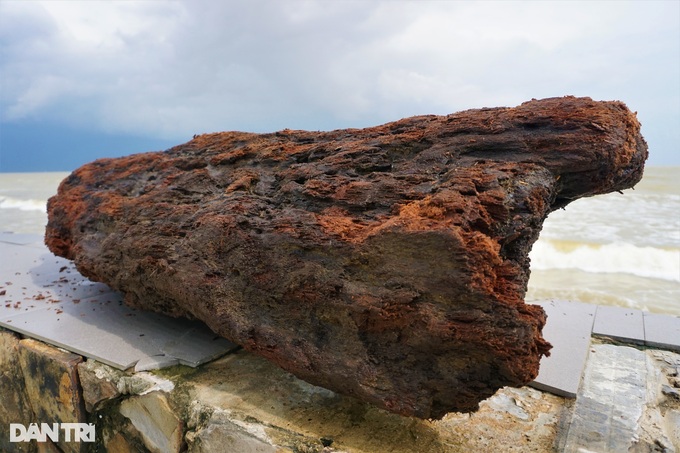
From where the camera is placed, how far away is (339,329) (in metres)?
2.07

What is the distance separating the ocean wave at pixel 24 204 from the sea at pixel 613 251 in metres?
1.74

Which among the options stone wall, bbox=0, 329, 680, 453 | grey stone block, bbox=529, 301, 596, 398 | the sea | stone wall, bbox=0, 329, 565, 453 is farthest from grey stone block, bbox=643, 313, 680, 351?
stone wall, bbox=0, 329, 565, 453

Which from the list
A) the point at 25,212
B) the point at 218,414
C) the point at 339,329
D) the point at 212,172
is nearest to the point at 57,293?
the point at 212,172

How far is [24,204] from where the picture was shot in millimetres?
17719

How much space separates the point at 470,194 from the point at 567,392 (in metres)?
1.41

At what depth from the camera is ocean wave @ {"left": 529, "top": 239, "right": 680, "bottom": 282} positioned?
8.07 metres

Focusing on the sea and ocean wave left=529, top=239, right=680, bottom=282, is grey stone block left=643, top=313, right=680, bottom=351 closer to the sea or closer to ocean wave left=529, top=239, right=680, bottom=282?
the sea

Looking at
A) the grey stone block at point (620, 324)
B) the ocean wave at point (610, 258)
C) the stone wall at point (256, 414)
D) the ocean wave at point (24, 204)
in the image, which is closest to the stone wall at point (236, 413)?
the stone wall at point (256, 414)

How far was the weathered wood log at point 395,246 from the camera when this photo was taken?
5.80 ft

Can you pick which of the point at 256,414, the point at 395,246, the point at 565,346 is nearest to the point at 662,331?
the point at 565,346

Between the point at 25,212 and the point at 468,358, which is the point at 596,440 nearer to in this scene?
the point at 468,358

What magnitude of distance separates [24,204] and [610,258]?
1995cm

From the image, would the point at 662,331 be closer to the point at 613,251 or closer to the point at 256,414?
the point at 256,414

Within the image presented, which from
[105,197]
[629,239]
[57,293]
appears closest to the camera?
[105,197]
